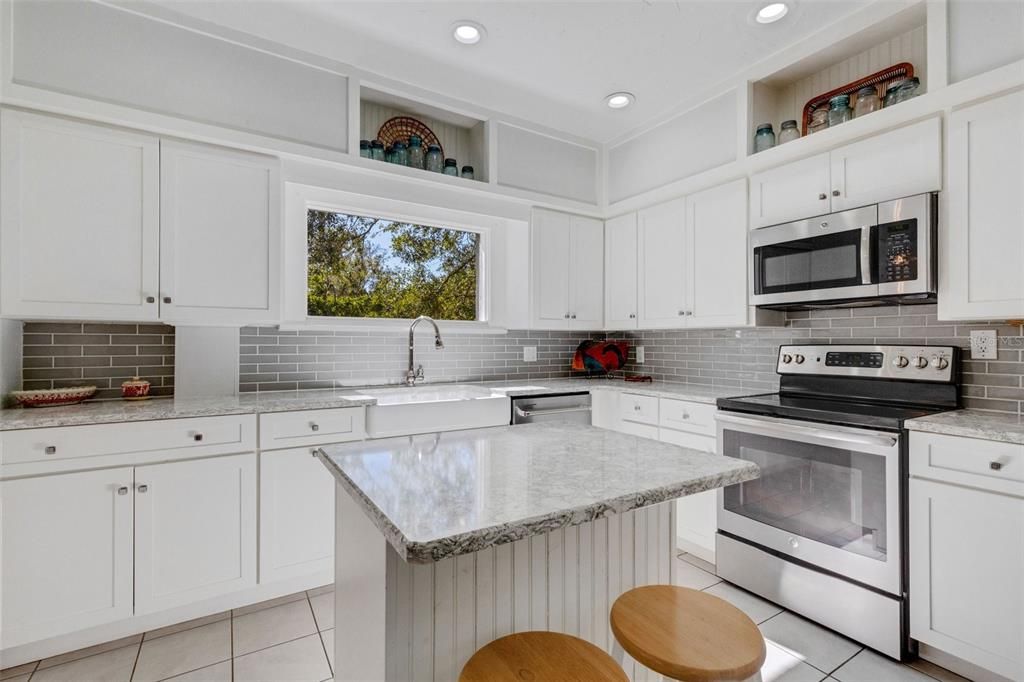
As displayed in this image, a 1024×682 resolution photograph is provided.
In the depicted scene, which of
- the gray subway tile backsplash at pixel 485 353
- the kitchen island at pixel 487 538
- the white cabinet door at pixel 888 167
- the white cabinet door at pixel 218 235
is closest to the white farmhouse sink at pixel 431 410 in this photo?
the gray subway tile backsplash at pixel 485 353

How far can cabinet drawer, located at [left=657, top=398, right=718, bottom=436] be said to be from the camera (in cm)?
257

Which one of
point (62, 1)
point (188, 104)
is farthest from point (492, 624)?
point (62, 1)

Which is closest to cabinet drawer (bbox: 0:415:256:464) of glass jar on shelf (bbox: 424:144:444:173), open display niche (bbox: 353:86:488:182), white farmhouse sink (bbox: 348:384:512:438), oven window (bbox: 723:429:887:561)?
white farmhouse sink (bbox: 348:384:512:438)

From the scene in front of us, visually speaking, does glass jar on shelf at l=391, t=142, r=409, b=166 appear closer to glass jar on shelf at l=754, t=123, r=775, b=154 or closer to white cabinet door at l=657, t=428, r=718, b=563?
glass jar on shelf at l=754, t=123, r=775, b=154

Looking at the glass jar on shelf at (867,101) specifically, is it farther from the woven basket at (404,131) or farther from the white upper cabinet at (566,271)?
the woven basket at (404,131)

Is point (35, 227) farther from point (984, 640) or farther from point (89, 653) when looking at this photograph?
point (984, 640)

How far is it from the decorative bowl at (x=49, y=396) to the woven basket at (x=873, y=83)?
371 centimetres

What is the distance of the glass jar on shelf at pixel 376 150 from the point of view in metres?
2.73

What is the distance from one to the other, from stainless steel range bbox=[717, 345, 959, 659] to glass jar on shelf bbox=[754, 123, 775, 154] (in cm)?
110

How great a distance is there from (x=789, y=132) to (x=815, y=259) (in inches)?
28.2

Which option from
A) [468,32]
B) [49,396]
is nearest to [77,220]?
[49,396]

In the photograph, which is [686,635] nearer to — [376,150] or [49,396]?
[49,396]

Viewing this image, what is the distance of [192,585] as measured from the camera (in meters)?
2.03

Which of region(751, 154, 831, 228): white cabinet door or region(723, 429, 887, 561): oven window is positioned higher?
region(751, 154, 831, 228): white cabinet door
